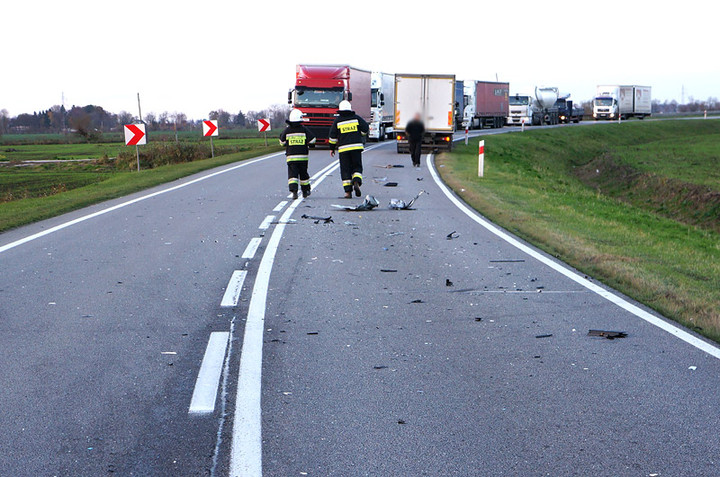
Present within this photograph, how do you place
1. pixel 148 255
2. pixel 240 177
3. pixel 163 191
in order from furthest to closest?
pixel 240 177 < pixel 163 191 < pixel 148 255

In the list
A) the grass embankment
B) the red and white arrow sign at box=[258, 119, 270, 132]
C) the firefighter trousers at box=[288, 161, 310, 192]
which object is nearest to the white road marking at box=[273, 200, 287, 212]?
the firefighter trousers at box=[288, 161, 310, 192]

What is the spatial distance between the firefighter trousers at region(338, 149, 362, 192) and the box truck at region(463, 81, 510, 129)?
4333 cm

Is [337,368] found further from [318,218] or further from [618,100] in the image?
[618,100]

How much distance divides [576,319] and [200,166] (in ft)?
74.3

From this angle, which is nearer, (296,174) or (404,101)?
(296,174)

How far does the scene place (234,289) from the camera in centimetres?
809

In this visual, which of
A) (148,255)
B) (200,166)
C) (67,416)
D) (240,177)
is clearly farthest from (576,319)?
(200,166)

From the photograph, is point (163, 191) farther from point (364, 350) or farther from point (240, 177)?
point (364, 350)

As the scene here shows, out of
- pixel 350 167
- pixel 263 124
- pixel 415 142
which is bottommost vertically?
pixel 350 167

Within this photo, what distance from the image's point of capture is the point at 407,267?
9.52 m

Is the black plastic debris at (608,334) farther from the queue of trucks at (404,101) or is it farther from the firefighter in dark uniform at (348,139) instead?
the queue of trucks at (404,101)

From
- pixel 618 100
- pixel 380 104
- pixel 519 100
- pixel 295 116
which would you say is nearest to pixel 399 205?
pixel 295 116

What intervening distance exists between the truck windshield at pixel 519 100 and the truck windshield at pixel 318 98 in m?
41.1

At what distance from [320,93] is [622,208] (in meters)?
15.8
